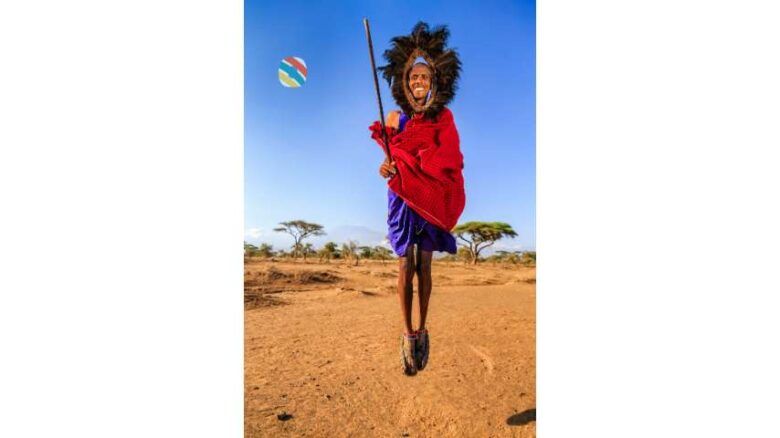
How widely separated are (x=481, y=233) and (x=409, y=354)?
3.16 feet

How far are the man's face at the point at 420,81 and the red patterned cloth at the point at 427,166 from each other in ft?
0.45

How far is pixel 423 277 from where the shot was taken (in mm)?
2639

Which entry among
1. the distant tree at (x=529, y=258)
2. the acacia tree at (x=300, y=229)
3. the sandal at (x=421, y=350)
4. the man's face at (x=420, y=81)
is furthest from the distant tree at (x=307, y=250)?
the distant tree at (x=529, y=258)

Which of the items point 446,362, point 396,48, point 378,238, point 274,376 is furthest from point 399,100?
point 274,376

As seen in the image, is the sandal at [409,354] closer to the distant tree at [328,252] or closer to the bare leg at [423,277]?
the bare leg at [423,277]

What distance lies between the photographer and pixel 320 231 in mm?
3012

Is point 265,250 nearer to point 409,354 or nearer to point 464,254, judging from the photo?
point 409,354

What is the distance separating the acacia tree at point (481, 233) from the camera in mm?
2805

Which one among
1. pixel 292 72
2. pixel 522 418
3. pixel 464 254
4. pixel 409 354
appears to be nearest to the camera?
pixel 522 418

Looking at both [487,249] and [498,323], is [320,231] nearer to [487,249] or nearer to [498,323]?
[487,249]

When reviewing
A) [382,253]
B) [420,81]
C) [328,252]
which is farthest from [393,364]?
[420,81]

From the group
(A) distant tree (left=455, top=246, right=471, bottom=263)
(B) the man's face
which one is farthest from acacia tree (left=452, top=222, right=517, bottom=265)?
(B) the man's face

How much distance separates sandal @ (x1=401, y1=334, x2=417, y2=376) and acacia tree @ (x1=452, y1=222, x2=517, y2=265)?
0.71 metres

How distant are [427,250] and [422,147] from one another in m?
0.62
